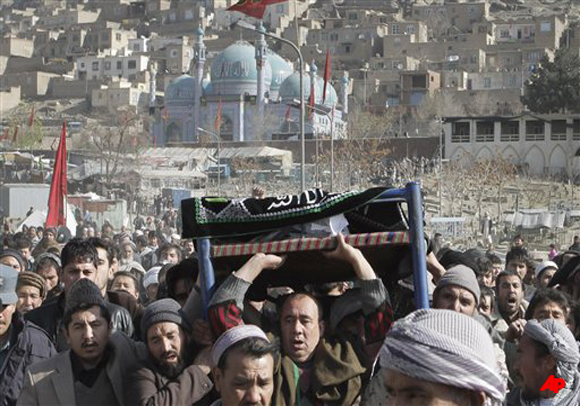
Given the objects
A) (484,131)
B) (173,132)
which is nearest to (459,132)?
(484,131)

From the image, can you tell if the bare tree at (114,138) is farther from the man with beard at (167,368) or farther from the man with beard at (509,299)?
the man with beard at (167,368)

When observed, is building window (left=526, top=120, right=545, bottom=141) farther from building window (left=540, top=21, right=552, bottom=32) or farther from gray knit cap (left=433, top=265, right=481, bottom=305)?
gray knit cap (left=433, top=265, right=481, bottom=305)

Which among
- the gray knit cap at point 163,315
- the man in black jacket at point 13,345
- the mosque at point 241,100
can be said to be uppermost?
the mosque at point 241,100

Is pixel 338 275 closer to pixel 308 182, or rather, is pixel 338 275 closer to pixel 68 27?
pixel 308 182

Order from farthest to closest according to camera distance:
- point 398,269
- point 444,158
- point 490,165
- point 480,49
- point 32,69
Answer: point 32,69 → point 480,49 → point 444,158 → point 490,165 → point 398,269

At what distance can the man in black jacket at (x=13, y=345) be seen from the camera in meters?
5.27

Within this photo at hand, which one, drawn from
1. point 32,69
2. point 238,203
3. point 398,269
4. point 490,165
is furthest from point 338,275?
point 32,69

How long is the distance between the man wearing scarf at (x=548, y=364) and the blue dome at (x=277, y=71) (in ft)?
241

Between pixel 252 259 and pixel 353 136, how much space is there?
57736 mm

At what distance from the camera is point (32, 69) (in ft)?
344

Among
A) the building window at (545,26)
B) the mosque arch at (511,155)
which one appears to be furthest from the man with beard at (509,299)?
the building window at (545,26)

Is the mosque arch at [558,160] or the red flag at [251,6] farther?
the mosque arch at [558,160]

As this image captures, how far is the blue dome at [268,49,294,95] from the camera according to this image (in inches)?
3086

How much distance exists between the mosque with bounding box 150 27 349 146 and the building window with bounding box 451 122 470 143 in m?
13.5
